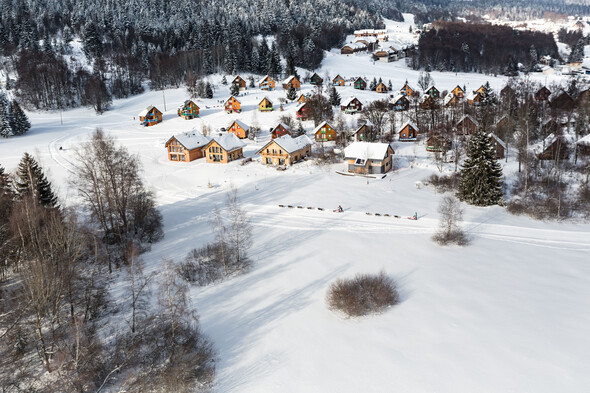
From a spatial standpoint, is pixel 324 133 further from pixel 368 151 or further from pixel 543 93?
pixel 543 93

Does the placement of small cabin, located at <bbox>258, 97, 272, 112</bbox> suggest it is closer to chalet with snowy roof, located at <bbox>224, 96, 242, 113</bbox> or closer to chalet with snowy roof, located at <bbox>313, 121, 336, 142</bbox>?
chalet with snowy roof, located at <bbox>224, 96, 242, 113</bbox>

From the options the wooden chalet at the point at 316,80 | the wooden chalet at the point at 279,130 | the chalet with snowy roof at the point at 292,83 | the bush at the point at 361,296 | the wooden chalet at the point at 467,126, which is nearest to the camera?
the bush at the point at 361,296

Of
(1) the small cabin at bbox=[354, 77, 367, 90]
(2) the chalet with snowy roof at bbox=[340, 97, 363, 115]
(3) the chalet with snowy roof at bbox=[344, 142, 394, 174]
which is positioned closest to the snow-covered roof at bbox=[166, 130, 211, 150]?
(3) the chalet with snowy roof at bbox=[344, 142, 394, 174]

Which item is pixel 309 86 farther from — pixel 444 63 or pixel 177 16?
pixel 177 16

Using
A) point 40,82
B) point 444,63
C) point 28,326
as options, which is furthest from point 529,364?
point 444,63

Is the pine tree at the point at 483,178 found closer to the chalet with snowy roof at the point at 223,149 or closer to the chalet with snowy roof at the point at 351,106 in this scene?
the chalet with snowy roof at the point at 223,149

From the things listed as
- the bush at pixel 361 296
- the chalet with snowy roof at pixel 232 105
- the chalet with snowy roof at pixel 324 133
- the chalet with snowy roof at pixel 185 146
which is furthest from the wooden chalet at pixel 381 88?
the bush at pixel 361 296
